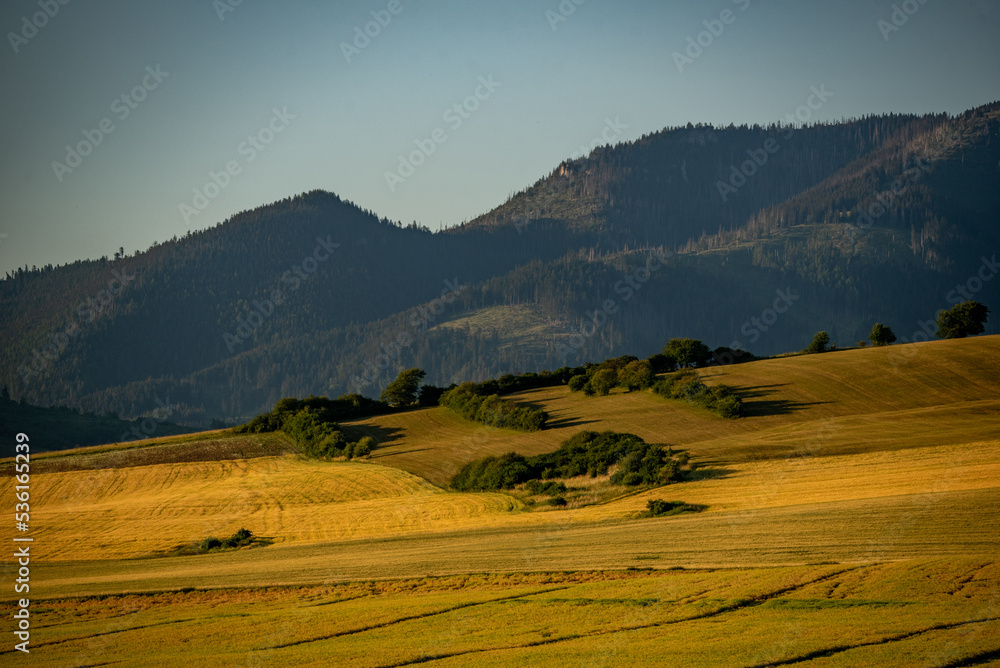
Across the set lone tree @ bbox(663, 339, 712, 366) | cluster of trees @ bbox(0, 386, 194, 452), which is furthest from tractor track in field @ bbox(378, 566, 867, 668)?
cluster of trees @ bbox(0, 386, 194, 452)

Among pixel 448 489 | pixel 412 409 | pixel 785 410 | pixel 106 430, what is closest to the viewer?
pixel 448 489

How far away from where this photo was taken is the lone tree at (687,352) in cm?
8112

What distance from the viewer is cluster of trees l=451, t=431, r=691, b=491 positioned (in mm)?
43812

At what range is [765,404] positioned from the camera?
62781mm

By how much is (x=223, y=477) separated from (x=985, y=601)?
55.7 m

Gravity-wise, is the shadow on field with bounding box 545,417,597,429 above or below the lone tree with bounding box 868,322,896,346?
below

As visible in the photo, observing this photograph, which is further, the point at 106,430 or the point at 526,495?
the point at 106,430

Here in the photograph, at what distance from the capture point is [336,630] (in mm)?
20891

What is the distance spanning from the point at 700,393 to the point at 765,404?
206 inches

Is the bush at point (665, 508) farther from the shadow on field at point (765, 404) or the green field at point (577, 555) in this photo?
the shadow on field at point (765, 404)

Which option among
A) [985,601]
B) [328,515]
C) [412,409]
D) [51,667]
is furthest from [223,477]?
[985,601]

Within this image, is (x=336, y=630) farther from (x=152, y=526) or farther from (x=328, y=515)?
(x=152, y=526)

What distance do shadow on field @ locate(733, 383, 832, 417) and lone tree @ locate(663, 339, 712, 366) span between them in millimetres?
14800

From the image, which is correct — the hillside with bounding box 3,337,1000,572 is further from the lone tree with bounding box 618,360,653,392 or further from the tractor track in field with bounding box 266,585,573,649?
the tractor track in field with bounding box 266,585,573,649
